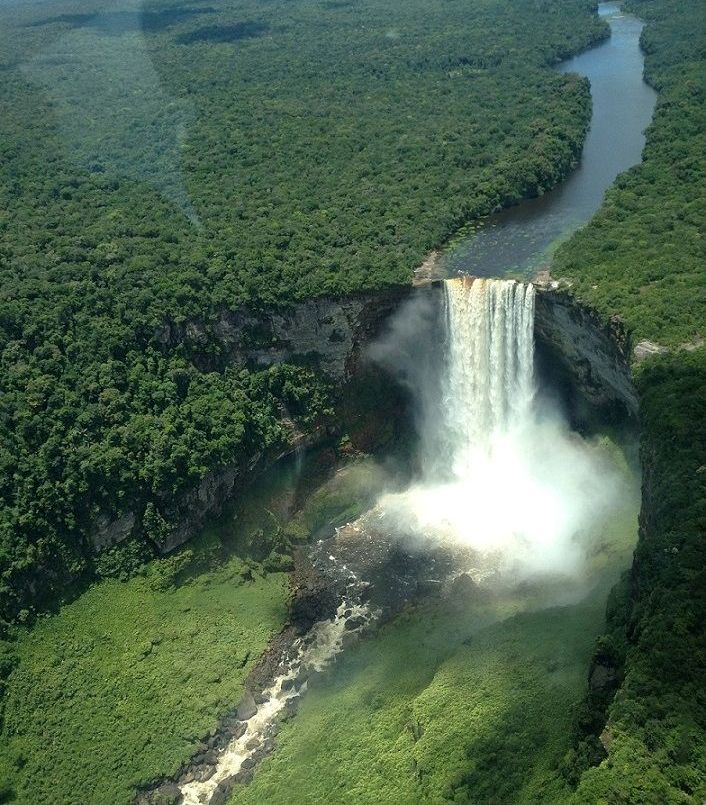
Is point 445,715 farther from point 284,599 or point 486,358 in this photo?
point 486,358

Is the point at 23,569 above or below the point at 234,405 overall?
below

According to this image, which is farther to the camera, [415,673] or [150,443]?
[150,443]

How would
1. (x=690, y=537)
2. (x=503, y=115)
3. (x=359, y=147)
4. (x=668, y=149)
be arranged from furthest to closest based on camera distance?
(x=503, y=115)
(x=359, y=147)
(x=668, y=149)
(x=690, y=537)

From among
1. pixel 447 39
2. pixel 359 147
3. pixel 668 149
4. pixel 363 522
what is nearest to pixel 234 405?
pixel 363 522

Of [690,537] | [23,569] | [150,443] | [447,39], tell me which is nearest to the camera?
[690,537]

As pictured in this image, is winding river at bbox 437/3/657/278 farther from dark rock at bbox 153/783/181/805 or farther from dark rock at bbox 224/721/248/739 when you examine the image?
dark rock at bbox 153/783/181/805

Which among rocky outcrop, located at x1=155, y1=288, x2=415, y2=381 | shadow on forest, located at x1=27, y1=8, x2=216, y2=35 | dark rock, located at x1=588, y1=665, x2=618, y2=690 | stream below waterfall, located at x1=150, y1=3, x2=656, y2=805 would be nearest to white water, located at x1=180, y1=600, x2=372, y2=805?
stream below waterfall, located at x1=150, y1=3, x2=656, y2=805

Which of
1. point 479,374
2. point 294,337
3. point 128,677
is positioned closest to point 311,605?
point 128,677

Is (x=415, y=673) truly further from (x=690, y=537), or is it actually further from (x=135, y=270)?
(x=135, y=270)
